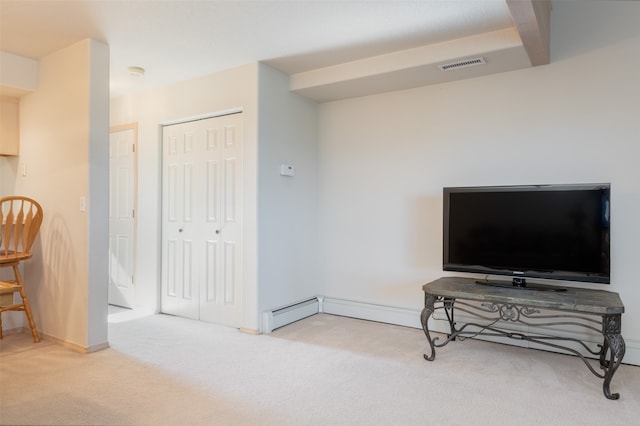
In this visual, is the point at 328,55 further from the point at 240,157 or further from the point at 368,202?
the point at 368,202

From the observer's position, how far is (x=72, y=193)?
3.21m

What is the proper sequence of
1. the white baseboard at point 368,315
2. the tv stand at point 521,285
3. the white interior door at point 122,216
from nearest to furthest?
1. the tv stand at point 521,285
2. the white baseboard at point 368,315
3. the white interior door at point 122,216

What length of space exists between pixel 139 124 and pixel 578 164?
4223 millimetres

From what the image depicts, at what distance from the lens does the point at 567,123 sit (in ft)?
10.3

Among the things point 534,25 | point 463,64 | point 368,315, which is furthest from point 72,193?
point 534,25

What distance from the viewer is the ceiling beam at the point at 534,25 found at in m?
2.28

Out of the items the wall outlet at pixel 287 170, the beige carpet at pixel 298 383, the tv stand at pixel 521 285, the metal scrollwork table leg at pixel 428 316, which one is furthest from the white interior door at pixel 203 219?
the tv stand at pixel 521 285

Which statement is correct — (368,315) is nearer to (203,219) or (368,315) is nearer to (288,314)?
(288,314)

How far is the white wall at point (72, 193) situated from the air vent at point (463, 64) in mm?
2726

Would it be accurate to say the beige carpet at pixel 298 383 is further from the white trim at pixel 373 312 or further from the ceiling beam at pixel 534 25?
the ceiling beam at pixel 534 25

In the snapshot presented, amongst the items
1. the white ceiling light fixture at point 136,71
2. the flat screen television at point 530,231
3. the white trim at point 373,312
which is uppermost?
the white ceiling light fixture at point 136,71

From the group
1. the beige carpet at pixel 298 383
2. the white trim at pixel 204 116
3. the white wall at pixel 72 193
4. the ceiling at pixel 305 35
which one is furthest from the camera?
the white trim at pixel 204 116

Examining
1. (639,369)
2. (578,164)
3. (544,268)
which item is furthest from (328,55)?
(639,369)

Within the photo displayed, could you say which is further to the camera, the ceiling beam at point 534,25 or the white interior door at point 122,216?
the white interior door at point 122,216
